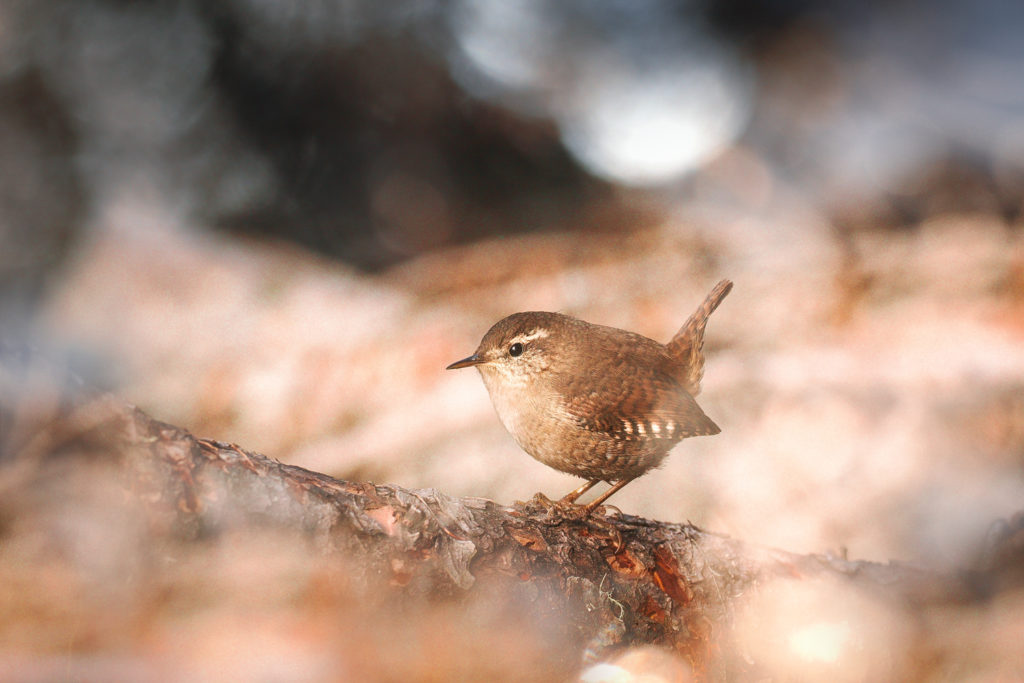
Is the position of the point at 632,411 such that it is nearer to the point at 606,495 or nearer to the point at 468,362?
the point at 606,495

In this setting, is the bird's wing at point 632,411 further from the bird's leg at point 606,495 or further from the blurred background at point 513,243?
the blurred background at point 513,243

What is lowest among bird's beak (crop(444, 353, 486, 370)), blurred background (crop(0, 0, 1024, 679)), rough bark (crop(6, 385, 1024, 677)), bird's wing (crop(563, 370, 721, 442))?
rough bark (crop(6, 385, 1024, 677))

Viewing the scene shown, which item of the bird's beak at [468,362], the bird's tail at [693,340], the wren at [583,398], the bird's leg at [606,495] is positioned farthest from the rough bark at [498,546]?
the bird's tail at [693,340]

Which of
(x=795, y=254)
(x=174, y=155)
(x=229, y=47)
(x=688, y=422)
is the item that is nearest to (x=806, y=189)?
(x=795, y=254)

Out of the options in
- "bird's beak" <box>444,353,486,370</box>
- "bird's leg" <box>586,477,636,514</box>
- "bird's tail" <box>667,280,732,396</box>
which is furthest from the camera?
"bird's tail" <box>667,280,732,396</box>

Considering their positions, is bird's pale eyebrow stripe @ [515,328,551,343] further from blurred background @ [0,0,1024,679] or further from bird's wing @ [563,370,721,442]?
blurred background @ [0,0,1024,679]

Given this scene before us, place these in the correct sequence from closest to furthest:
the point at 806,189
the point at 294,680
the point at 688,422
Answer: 1. the point at 294,680
2. the point at 688,422
3. the point at 806,189

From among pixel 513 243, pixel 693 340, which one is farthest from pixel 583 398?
pixel 513 243

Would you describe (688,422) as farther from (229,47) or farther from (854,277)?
(229,47)

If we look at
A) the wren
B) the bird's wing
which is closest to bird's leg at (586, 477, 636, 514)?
the wren
